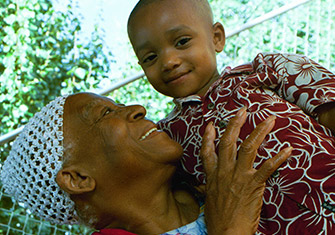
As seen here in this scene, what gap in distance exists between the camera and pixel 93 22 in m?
5.61

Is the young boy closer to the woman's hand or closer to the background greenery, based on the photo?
the woman's hand

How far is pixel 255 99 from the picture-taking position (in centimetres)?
154

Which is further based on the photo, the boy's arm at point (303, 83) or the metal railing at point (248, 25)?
the metal railing at point (248, 25)

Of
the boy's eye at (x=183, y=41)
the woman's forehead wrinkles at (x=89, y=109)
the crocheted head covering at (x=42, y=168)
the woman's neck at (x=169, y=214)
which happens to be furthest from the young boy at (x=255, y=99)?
the crocheted head covering at (x=42, y=168)

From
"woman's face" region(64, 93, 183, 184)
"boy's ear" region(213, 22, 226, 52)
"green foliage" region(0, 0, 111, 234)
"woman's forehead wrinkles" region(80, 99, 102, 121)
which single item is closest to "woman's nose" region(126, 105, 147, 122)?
"woman's face" region(64, 93, 183, 184)

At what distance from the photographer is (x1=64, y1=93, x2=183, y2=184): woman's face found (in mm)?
1490

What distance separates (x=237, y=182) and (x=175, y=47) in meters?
0.59

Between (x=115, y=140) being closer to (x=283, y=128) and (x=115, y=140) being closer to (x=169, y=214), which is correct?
(x=169, y=214)

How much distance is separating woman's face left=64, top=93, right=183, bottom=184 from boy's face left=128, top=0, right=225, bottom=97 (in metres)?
0.22

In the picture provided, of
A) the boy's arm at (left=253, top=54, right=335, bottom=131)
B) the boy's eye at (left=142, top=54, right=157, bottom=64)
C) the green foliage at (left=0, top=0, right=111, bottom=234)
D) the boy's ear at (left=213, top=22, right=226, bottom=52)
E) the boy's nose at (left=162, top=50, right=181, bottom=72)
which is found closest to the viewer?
the boy's arm at (left=253, top=54, right=335, bottom=131)

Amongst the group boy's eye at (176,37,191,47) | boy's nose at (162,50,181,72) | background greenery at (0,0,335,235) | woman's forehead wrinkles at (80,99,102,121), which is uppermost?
boy's eye at (176,37,191,47)

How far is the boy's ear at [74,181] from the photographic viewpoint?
1.51 m

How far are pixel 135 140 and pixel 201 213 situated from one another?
37cm

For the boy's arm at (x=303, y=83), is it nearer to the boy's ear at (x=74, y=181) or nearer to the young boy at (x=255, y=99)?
the young boy at (x=255, y=99)
